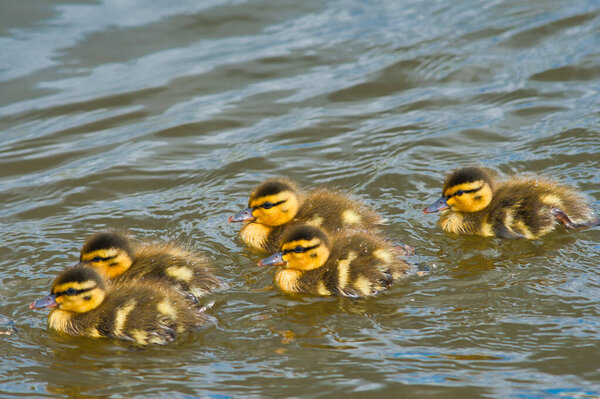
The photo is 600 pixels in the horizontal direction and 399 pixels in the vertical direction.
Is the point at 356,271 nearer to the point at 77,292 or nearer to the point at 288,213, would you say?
the point at 288,213

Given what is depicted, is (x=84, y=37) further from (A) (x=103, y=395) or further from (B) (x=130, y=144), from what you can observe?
(A) (x=103, y=395)

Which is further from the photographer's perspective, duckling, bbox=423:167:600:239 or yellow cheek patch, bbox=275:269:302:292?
duckling, bbox=423:167:600:239

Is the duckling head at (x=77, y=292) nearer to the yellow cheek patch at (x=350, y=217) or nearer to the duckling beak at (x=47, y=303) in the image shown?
the duckling beak at (x=47, y=303)

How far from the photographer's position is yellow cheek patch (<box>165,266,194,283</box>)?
416cm

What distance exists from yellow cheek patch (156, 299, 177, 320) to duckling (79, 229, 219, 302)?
0.86ft

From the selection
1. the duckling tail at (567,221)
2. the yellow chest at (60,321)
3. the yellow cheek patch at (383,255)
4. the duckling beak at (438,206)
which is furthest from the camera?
the duckling beak at (438,206)

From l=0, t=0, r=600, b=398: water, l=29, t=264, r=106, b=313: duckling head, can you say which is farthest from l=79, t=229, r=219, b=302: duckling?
l=29, t=264, r=106, b=313: duckling head

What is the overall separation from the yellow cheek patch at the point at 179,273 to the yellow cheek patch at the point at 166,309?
1.08ft

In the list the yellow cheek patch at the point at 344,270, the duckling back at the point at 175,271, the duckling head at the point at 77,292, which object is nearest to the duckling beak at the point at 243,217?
the duckling back at the point at 175,271

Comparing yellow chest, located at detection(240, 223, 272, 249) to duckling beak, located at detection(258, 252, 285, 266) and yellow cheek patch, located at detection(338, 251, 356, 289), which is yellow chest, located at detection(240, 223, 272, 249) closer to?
duckling beak, located at detection(258, 252, 285, 266)

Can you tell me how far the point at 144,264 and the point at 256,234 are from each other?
82 cm

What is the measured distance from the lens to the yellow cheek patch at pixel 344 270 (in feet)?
13.7

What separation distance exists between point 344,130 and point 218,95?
1261mm

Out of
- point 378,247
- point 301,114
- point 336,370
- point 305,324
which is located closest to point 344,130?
point 301,114
